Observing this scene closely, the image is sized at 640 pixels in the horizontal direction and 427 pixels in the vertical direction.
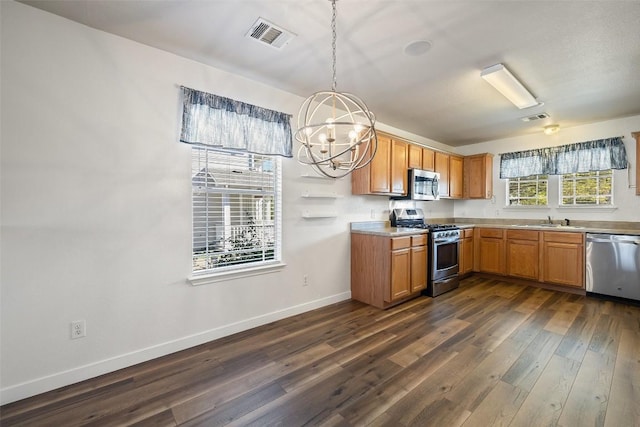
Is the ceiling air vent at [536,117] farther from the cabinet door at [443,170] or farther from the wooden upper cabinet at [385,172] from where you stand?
the wooden upper cabinet at [385,172]

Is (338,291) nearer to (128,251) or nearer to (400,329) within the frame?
(400,329)

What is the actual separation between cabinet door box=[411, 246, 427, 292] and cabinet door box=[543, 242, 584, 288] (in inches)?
81.0

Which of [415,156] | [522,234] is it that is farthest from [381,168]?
[522,234]

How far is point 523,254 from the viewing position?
458 centimetres

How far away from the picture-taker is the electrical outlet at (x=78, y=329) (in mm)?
2070

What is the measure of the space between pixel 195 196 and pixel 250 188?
59 cm

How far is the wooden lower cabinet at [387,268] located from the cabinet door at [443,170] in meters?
1.55

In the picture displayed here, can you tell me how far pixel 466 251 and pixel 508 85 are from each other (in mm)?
2911

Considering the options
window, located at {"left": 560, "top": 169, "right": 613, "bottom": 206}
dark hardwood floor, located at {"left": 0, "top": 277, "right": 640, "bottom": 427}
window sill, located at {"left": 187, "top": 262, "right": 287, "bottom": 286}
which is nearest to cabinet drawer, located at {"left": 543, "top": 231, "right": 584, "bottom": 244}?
window, located at {"left": 560, "top": 169, "right": 613, "bottom": 206}

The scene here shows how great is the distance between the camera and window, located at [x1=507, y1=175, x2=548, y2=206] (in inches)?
197

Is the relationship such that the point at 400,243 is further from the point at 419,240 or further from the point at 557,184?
the point at 557,184

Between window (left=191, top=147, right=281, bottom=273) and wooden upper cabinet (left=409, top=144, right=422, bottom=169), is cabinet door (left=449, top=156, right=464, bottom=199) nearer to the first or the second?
wooden upper cabinet (left=409, top=144, right=422, bottom=169)

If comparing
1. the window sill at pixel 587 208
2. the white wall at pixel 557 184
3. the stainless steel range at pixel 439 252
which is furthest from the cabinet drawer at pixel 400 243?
the window sill at pixel 587 208

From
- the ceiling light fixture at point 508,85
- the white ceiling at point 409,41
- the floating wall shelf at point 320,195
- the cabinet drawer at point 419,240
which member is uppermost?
the white ceiling at point 409,41
